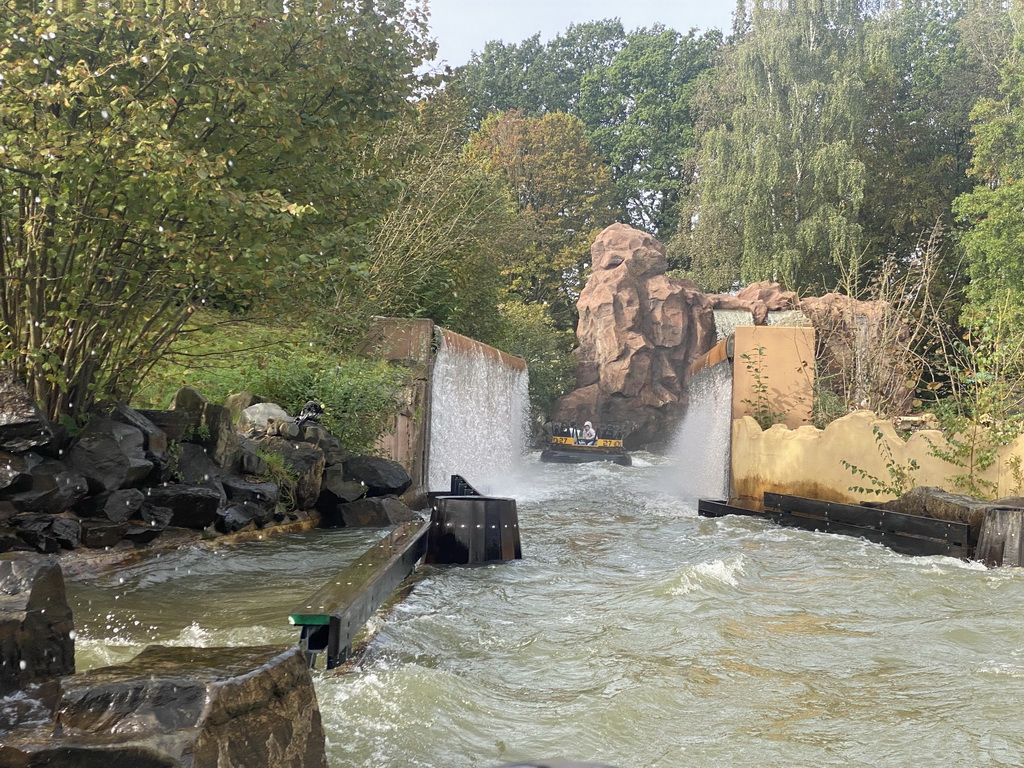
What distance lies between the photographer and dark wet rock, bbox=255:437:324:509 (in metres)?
11.0

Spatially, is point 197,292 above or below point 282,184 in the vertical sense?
below

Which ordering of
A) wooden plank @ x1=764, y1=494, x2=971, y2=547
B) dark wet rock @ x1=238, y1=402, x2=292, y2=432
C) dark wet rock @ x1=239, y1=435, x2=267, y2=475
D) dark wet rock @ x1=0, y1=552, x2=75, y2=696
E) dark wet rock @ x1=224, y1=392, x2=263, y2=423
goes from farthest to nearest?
dark wet rock @ x1=224, y1=392, x2=263, y2=423
dark wet rock @ x1=238, y1=402, x2=292, y2=432
dark wet rock @ x1=239, y1=435, x2=267, y2=475
wooden plank @ x1=764, y1=494, x2=971, y2=547
dark wet rock @ x1=0, y1=552, x2=75, y2=696

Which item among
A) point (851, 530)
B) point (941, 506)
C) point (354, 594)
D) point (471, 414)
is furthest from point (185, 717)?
point (471, 414)

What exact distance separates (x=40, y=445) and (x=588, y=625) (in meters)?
4.42

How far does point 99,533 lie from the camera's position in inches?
317

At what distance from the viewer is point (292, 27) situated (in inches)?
309

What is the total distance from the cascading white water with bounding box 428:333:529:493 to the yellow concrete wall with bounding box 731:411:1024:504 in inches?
184

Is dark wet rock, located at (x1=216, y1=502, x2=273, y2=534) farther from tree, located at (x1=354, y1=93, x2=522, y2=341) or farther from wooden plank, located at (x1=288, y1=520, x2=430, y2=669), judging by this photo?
tree, located at (x1=354, y1=93, x2=522, y2=341)

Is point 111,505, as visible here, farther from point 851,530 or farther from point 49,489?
point 851,530

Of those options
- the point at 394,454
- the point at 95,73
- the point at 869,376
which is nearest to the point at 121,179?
the point at 95,73

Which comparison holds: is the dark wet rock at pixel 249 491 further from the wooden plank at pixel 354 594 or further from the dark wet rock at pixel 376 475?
the wooden plank at pixel 354 594

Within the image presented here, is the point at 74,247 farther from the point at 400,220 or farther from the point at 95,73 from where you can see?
the point at 400,220

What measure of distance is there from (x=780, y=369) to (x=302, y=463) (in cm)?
Answer: 800

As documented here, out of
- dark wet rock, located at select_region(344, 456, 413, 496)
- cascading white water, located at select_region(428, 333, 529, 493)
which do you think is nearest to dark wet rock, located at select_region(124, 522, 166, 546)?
dark wet rock, located at select_region(344, 456, 413, 496)
